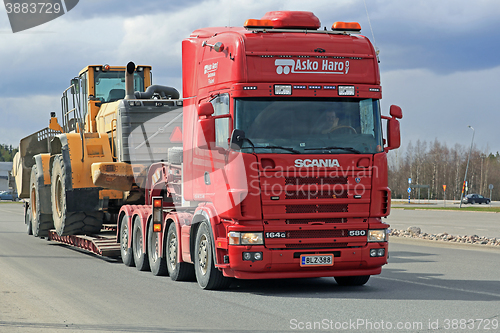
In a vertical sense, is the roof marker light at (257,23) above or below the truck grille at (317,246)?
above

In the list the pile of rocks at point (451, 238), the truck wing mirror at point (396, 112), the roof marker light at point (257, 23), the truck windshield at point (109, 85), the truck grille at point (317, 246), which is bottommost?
the pile of rocks at point (451, 238)

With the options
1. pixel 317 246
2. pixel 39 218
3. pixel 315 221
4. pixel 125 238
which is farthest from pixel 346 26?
pixel 39 218

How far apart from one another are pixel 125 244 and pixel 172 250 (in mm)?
2840

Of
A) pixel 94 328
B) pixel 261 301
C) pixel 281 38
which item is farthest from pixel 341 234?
pixel 94 328

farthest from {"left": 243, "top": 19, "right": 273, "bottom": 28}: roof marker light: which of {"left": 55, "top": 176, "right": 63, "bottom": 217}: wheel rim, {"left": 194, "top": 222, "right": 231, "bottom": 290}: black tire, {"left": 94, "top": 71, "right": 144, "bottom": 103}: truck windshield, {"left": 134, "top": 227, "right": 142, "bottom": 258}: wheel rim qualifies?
{"left": 55, "top": 176, "right": 63, "bottom": 217}: wheel rim

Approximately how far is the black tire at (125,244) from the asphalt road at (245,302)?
0.27m

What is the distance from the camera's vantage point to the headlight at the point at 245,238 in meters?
9.12

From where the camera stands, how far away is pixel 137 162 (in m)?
14.2

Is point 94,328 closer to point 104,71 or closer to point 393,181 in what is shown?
point 104,71

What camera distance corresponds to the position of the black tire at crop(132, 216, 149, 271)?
12845mm

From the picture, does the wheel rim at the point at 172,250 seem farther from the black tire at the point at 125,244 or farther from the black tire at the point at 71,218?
the black tire at the point at 71,218

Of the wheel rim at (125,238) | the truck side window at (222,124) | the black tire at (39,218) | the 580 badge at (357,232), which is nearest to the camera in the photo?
the truck side window at (222,124)

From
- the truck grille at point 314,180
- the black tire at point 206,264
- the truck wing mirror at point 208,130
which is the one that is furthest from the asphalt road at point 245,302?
the truck wing mirror at point 208,130

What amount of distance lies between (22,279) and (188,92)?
4366mm
